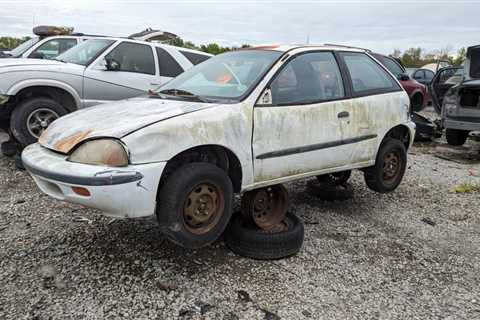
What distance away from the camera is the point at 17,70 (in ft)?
17.9

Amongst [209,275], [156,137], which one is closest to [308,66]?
[156,137]

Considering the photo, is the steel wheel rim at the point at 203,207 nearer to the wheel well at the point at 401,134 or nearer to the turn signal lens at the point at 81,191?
the turn signal lens at the point at 81,191

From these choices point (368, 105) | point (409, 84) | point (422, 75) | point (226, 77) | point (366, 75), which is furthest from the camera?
point (422, 75)

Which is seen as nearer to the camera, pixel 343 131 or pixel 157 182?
pixel 157 182

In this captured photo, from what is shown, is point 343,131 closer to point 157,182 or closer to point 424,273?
point 424,273

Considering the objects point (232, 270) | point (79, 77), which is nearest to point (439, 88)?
point (79, 77)

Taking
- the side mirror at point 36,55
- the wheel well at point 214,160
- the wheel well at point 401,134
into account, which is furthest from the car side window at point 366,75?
the side mirror at point 36,55

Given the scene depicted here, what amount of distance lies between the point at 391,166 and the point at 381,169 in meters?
0.23

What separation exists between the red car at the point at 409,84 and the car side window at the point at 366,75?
6331mm

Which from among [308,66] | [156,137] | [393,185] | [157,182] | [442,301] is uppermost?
[308,66]

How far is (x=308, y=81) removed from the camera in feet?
13.0

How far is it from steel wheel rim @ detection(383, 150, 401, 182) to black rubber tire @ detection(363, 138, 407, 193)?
0.12ft

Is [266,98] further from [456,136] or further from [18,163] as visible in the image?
[456,136]

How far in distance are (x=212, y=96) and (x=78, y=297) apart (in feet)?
5.84
